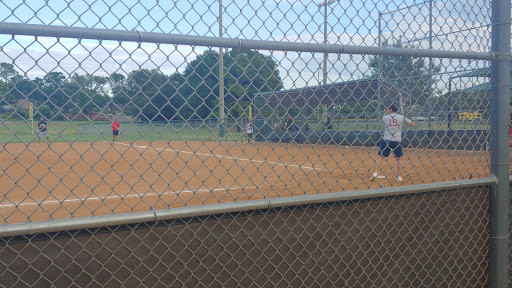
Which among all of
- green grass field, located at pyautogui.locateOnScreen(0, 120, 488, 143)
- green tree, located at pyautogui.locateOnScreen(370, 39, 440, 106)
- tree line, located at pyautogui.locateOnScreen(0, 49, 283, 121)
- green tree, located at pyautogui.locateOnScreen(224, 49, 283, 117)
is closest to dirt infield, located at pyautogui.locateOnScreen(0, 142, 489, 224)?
green grass field, located at pyautogui.locateOnScreen(0, 120, 488, 143)

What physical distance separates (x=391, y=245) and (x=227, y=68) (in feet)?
5.20

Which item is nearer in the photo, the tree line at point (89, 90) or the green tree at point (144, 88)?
the tree line at point (89, 90)

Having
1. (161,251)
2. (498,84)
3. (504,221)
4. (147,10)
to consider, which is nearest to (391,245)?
(504,221)

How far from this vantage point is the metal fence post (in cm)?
283

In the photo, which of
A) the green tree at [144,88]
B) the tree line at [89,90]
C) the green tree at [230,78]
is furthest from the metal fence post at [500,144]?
the green tree at [144,88]

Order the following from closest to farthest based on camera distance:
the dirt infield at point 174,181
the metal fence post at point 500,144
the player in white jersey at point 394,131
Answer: the dirt infield at point 174,181 → the metal fence post at point 500,144 → the player in white jersey at point 394,131

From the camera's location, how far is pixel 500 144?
287 centimetres

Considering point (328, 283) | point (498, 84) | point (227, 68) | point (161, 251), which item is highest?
point (227, 68)

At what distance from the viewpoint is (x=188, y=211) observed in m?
2.09

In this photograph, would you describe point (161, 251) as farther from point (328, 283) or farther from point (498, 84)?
point (498, 84)

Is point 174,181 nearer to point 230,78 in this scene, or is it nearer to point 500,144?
point 230,78

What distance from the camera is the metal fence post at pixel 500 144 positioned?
111 inches

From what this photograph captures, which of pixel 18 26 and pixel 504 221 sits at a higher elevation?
pixel 18 26

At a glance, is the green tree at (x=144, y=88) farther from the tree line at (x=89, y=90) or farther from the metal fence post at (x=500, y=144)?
the metal fence post at (x=500, y=144)
